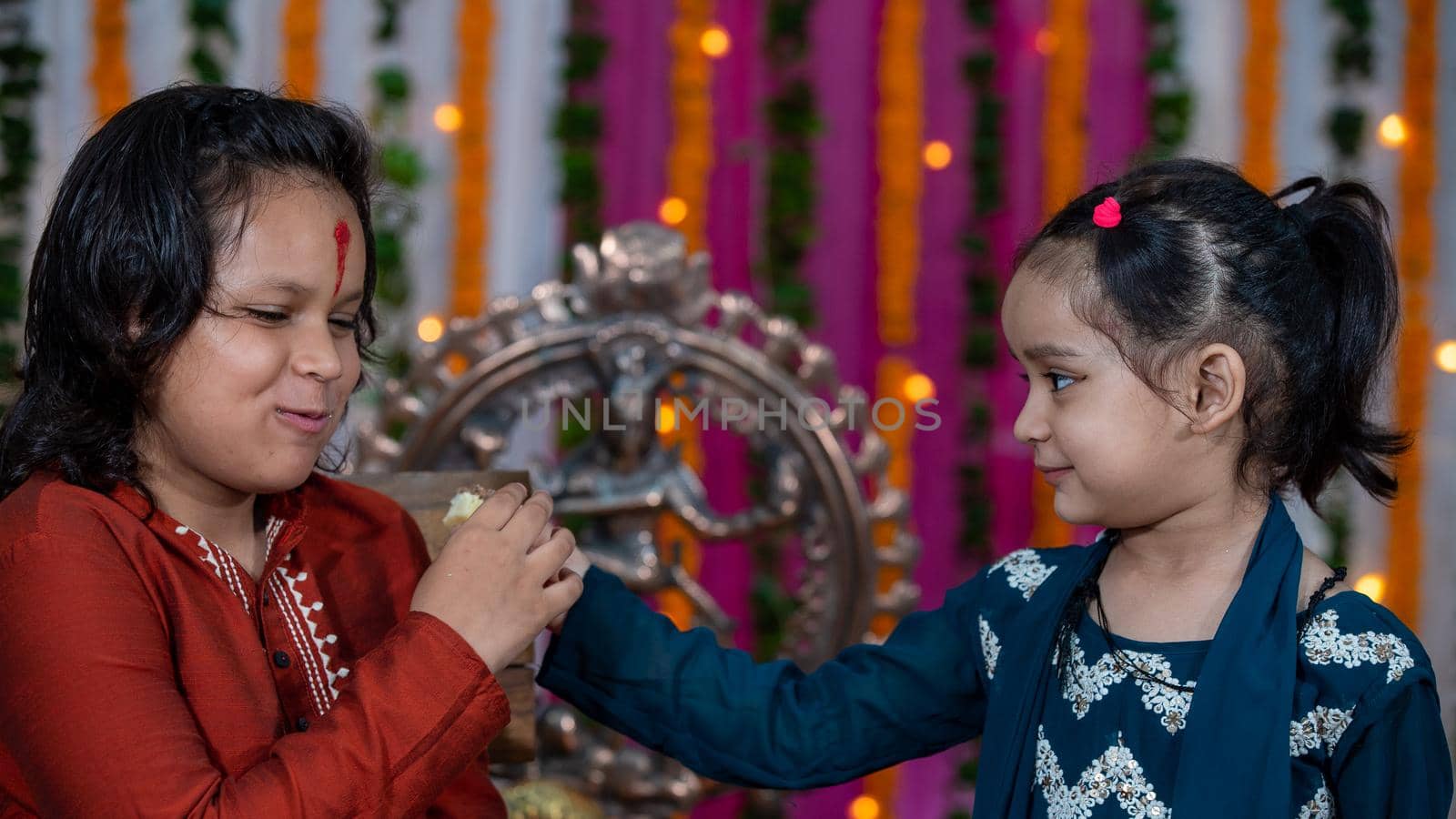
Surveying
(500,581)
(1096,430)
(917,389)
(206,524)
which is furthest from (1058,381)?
(917,389)

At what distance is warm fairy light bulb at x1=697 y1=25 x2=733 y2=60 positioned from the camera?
244 cm

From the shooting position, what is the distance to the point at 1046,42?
98.9 inches

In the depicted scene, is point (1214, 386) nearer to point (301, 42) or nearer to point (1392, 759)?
point (1392, 759)

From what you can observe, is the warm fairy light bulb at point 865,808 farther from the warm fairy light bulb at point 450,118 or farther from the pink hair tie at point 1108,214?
the pink hair tie at point 1108,214

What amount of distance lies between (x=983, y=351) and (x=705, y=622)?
Result: 0.86 m

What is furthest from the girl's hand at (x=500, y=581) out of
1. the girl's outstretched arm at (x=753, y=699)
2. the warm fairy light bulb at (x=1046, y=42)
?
the warm fairy light bulb at (x=1046, y=42)

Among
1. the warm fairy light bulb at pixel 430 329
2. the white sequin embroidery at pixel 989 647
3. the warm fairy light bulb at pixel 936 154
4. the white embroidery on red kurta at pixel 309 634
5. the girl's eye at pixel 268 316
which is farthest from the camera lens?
the warm fairy light bulb at pixel 936 154

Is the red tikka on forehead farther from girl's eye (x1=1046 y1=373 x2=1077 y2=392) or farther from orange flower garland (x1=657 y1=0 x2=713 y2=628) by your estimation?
orange flower garland (x1=657 y1=0 x2=713 y2=628)

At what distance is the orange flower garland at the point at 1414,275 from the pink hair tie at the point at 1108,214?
1735 mm

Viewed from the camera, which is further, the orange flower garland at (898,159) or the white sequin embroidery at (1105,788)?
the orange flower garland at (898,159)

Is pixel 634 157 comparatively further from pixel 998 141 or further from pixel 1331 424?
pixel 1331 424

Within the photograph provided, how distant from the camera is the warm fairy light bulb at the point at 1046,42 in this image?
8.18ft

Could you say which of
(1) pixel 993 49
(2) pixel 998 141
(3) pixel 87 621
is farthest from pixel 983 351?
(3) pixel 87 621

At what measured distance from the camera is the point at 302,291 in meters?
0.96
